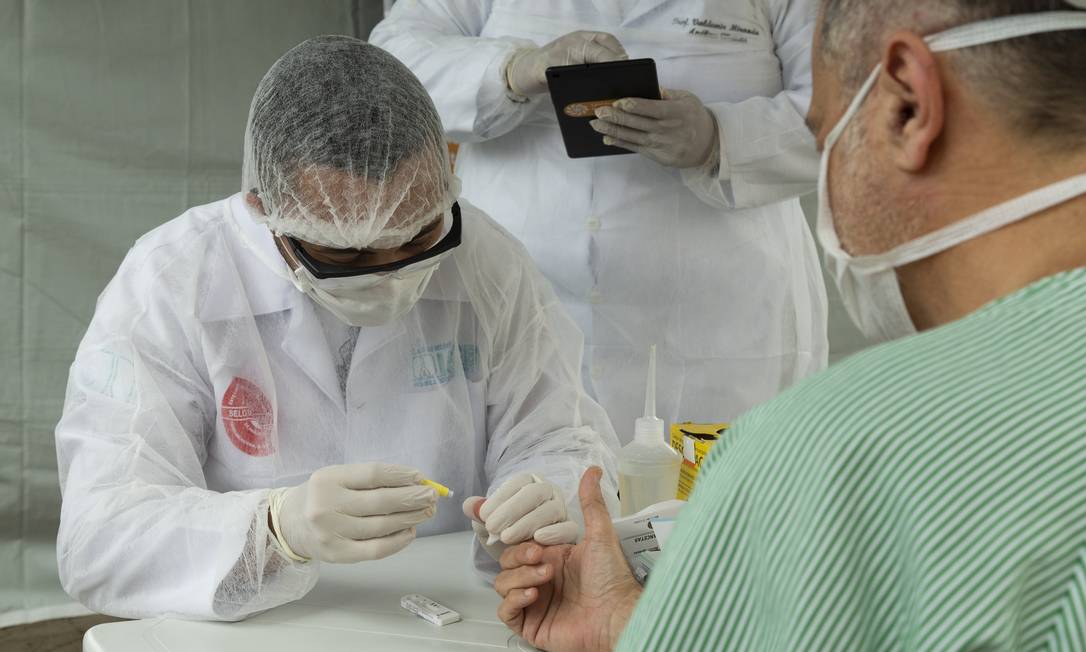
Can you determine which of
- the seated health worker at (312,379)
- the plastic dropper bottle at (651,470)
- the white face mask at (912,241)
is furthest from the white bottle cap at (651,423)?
the white face mask at (912,241)

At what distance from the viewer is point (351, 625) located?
4.08ft

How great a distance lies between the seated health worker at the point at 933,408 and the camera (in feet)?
1.99

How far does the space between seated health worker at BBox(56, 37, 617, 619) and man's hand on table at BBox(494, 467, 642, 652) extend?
0.08 meters

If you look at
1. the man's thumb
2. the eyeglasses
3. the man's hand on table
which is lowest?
the man's hand on table

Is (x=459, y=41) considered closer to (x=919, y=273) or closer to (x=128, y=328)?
(x=128, y=328)

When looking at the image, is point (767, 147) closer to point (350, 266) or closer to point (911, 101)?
point (350, 266)

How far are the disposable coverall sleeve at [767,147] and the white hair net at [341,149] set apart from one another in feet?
2.28

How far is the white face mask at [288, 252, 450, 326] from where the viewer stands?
4.70 feet

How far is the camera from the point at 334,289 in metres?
1.45

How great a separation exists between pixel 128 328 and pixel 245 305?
0.52 ft

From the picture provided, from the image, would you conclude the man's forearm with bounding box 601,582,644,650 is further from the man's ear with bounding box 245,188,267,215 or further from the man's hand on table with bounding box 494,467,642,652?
the man's ear with bounding box 245,188,267,215

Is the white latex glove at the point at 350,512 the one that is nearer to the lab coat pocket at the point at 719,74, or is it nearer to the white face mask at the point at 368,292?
the white face mask at the point at 368,292

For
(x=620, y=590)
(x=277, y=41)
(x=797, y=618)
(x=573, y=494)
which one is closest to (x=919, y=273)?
(x=797, y=618)

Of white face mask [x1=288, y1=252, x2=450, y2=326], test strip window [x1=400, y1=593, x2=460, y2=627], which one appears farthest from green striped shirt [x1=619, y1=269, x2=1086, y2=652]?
white face mask [x1=288, y1=252, x2=450, y2=326]
